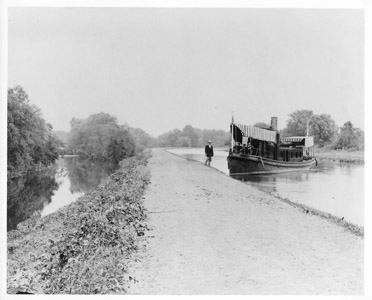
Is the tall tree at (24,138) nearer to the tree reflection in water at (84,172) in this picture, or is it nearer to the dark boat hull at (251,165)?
the tree reflection in water at (84,172)

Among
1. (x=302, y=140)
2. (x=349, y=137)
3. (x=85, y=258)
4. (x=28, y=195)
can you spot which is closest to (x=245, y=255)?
(x=85, y=258)

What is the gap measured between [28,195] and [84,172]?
35.0 feet

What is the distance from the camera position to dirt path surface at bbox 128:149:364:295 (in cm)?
539

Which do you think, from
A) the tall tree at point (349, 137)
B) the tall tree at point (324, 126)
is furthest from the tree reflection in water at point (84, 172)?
the tall tree at point (349, 137)

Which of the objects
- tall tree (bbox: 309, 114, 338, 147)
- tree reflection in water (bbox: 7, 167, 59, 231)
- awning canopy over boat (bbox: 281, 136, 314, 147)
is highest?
tall tree (bbox: 309, 114, 338, 147)

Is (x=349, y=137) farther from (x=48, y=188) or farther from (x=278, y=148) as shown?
(x=48, y=188)

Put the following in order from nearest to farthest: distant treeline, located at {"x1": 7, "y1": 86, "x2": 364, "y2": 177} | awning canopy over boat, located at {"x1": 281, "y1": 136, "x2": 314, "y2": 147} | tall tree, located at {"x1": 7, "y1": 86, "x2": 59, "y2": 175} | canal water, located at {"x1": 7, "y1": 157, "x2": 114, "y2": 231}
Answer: canal water, located at {"x1": 7, "y1": 157, "x2": 114, "y2": 231}
distant treeline, located at {"x1": 7, "y1": 86, "x2": 364, "y2": 177}
tall tree, located at {"x1": 7, "y1": 86, "x2": 59, "y2": 175}
awning canopy over boat, located at {"x1": 281, "y1": 136, "x2": 314, "y2": 147}

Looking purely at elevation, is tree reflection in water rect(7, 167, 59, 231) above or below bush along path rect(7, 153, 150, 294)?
below

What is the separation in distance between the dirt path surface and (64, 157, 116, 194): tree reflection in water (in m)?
13.1

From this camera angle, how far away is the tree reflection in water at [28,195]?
14288 mm

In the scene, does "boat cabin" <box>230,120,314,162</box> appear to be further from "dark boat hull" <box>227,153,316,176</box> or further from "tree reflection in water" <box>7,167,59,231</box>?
"tree reflection in water" <box>7,167,59,231</box>

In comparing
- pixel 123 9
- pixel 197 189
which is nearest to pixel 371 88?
pixel 123 9

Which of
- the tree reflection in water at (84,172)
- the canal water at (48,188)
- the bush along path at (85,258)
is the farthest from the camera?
the tree reflection in water at (84,172)

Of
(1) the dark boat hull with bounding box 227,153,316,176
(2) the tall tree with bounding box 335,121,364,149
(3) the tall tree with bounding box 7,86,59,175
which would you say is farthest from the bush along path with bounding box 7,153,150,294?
(1) the dark boat hull with bounding box 227,153,316,176
